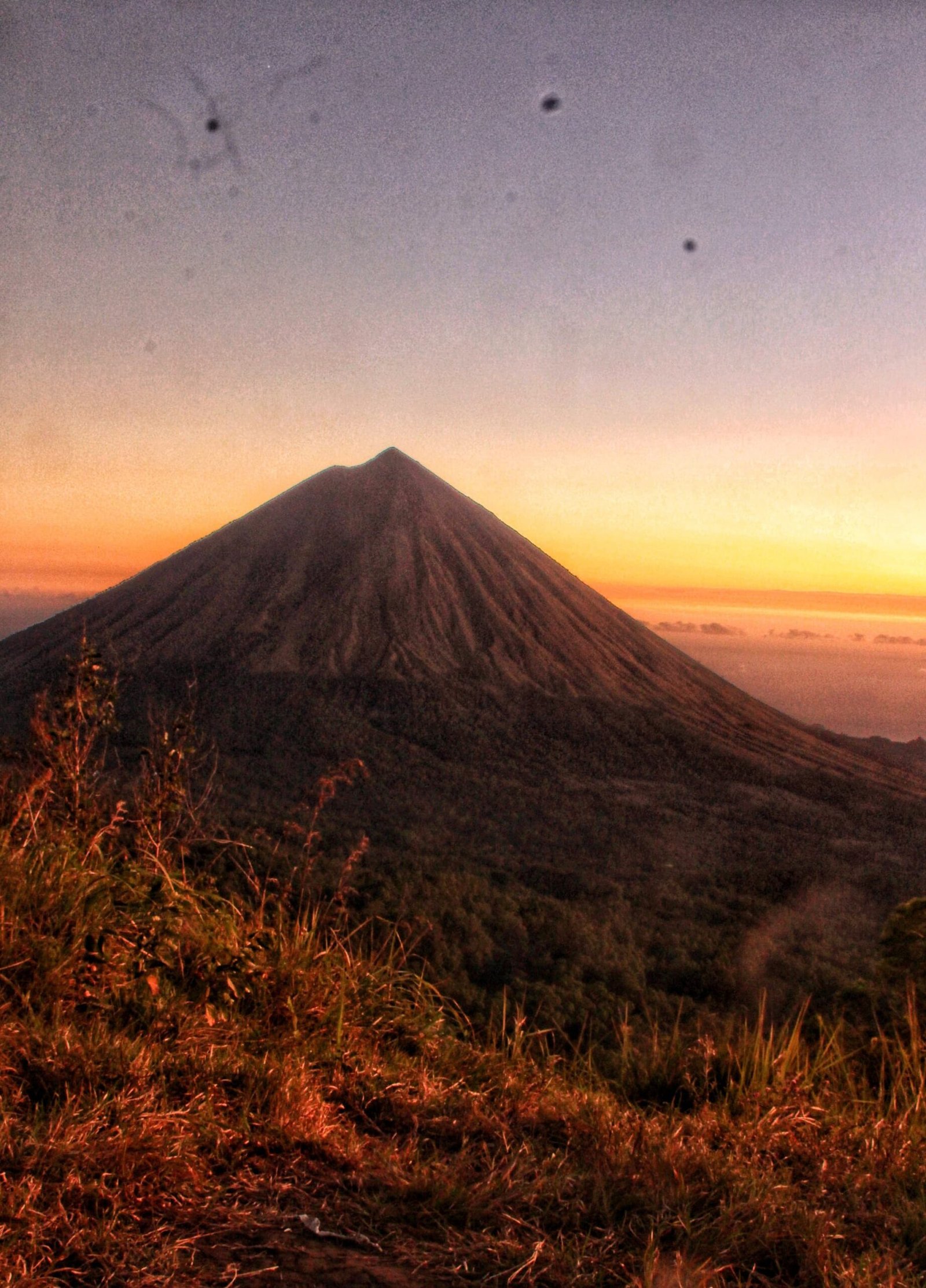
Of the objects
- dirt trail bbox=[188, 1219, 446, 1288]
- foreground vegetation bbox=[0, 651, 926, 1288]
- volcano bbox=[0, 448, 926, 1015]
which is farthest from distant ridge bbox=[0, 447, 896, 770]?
dirt trail bbox=[188, 1219, 446, 1288]

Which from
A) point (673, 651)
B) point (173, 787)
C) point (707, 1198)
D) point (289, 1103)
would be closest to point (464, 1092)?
point (289, 1103)

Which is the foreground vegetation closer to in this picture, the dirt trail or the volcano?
the dirt trail

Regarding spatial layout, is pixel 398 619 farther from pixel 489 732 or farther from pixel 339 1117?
pixel 339 1117

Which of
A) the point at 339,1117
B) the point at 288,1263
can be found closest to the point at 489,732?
the point at 339,1117

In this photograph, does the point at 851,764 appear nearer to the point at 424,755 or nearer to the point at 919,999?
the point at 424,755

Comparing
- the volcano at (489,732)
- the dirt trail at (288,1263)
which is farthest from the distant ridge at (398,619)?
the dirt trail at (288,1263)

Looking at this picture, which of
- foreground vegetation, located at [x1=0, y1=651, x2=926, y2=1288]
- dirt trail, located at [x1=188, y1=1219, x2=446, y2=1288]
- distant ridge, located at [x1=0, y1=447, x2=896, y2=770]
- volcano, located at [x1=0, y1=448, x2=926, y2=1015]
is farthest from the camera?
distant ridge, located at [x1=0, y1=447, x2=896, y2=770]
